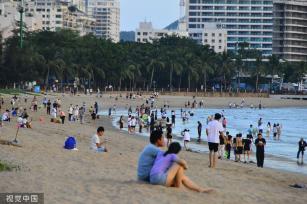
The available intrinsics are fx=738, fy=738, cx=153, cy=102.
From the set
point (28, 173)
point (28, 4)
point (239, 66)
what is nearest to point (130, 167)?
point (28, 173)

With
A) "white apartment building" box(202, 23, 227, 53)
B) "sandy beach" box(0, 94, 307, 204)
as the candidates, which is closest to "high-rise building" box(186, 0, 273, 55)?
"white apartment building" box(202, 23, 227, 53)

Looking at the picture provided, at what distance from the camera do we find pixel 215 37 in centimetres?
18962

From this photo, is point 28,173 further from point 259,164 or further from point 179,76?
point 179,76

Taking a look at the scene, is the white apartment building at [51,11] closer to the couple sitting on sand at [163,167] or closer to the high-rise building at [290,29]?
the high-rise building at [290,29]

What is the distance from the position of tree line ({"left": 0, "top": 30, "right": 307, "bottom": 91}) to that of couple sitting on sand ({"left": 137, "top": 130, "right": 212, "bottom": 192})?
55.7 m

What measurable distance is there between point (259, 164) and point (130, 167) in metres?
7.09

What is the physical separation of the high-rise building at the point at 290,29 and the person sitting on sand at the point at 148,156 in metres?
169

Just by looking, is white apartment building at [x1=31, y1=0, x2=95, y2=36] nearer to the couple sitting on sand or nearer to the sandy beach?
the sandy beach

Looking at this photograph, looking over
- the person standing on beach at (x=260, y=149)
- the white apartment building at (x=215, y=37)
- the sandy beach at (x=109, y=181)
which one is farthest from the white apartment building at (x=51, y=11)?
the sandy beach at (x=109, y=181)

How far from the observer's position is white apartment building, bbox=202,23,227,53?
622 feet

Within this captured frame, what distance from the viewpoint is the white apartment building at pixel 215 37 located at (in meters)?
190

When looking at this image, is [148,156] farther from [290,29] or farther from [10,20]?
[290,29]

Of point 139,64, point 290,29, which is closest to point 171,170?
point 139,64

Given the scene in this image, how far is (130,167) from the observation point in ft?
53.4
